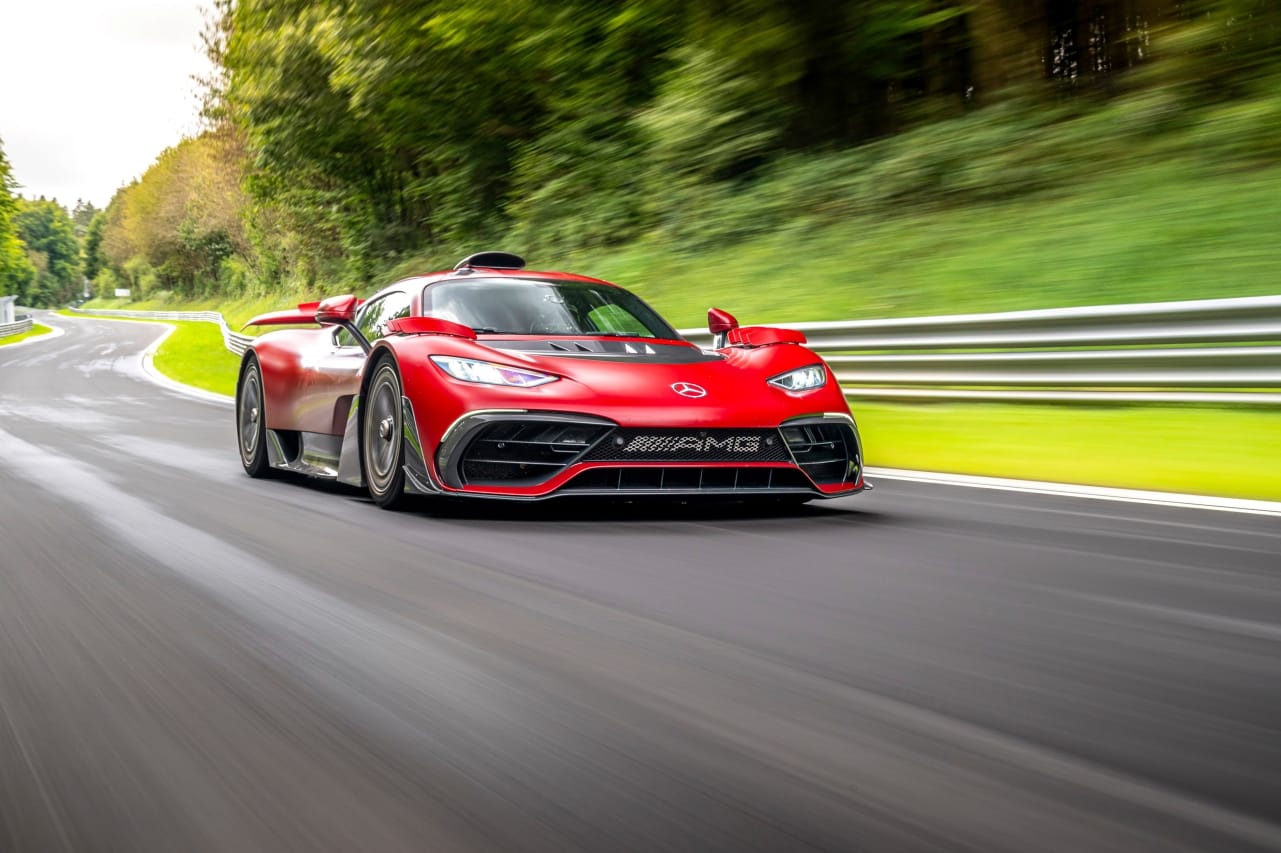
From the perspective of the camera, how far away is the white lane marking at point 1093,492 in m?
6.09

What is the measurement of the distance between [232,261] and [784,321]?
6901cm

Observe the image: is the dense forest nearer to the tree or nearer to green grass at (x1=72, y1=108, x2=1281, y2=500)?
green grass at (x1=72, y1=108, x2=1281, y2=500)

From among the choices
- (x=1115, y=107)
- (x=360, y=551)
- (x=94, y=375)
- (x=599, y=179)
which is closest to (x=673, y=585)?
(x=360, y=551)

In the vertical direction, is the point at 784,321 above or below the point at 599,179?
→ below

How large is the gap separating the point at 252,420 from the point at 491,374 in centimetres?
311

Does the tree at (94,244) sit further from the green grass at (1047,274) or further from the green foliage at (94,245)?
the green grass at (1047,274)

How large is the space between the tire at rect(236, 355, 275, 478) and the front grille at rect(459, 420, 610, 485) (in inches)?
111

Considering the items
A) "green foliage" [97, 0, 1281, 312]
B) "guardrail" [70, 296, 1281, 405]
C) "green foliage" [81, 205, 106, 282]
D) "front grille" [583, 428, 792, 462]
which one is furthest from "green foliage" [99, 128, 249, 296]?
"front grille" [583, 428, 792, 462]

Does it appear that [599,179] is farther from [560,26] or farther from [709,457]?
[709,457]

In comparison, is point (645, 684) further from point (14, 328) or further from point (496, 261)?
point (14, 328)

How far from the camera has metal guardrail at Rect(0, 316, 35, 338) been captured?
60.1 m

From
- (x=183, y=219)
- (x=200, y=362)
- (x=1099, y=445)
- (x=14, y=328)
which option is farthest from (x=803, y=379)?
(x=183, y=219)

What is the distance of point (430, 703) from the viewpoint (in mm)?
2984

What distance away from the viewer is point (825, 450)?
6031 millimetres
